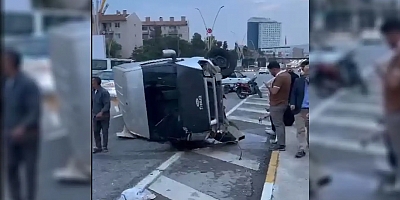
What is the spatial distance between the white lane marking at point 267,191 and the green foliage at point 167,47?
69 centimetres

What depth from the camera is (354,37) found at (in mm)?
919

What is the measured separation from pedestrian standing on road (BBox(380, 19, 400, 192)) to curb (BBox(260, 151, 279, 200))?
1.11m

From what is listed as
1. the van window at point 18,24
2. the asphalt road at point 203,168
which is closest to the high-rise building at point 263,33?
the asphalt road at point 203,168

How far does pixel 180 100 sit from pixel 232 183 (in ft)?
2.31

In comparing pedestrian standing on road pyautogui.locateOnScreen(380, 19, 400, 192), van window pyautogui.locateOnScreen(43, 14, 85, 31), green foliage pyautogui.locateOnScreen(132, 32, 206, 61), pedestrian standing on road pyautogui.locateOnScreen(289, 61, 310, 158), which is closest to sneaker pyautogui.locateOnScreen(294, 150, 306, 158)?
pedestrian standing on road pyautogui.locateOnScreen(289, 61, 310, 158)

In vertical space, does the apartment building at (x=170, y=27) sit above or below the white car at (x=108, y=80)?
above

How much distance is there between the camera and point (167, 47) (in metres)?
1.91

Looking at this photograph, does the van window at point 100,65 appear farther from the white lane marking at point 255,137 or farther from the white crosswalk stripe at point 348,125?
the white lane marking at point 255,137

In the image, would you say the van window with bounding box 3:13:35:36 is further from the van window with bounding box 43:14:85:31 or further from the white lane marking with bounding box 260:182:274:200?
the white lane marking with bounding box 260:182:274:200

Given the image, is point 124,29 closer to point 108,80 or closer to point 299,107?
point 108,80

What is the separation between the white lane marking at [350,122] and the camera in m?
0.92

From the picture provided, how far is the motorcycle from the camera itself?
5.91ft

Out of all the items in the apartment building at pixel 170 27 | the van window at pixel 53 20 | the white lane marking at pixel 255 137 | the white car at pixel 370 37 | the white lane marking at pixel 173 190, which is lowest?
the white lane marking at pixel 173 190

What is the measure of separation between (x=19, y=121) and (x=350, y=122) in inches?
26.7
